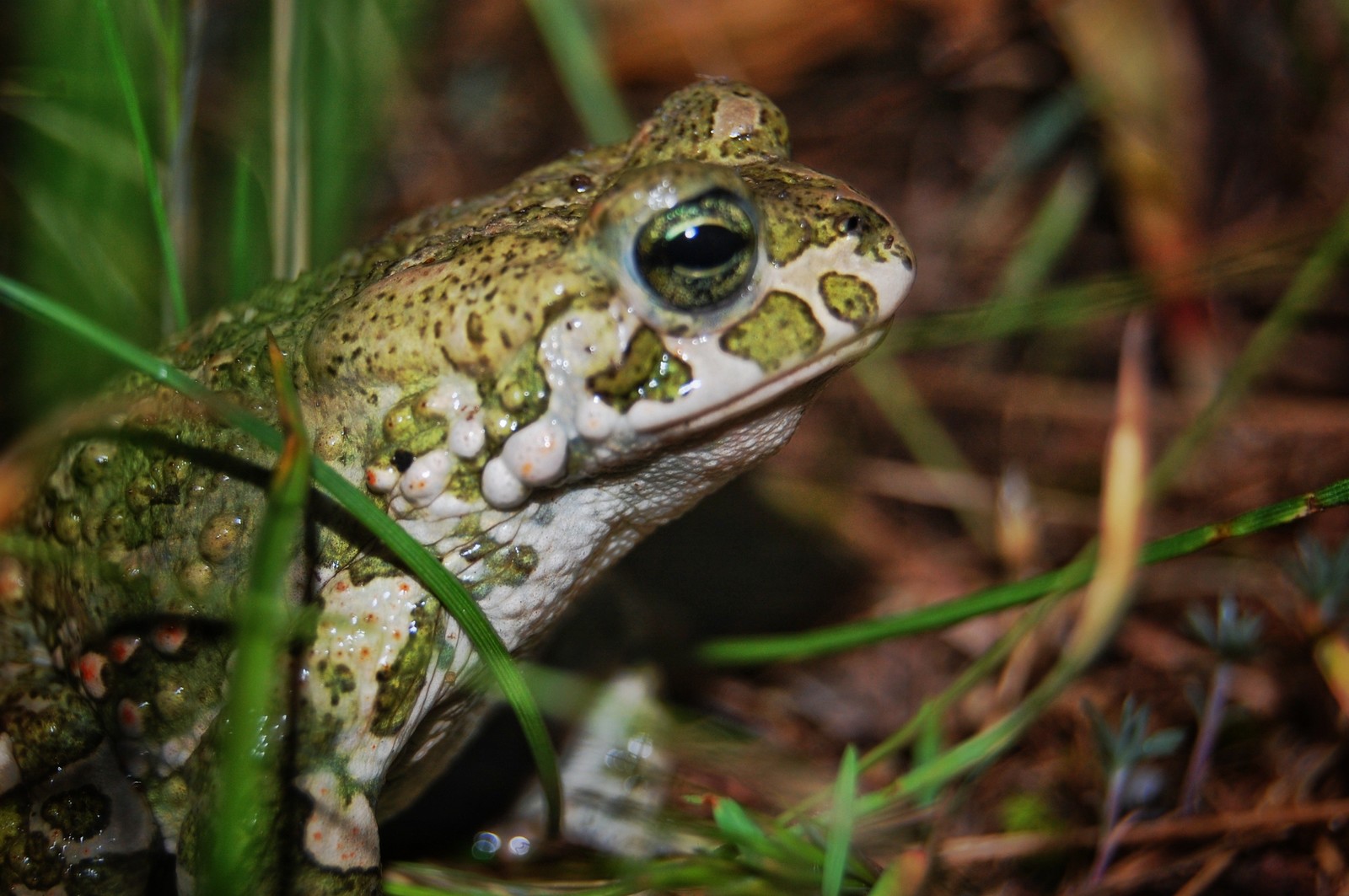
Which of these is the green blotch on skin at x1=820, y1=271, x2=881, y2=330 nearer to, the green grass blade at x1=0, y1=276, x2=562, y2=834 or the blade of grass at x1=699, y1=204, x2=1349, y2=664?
the blade of grass at x1=699, y1=204, x2=1349, y2=664

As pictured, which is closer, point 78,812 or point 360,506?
point 360,506

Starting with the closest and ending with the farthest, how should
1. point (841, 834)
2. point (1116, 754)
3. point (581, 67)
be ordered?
1. point (841, 834)
2. point (1116, 754)
3. point (581, 67)

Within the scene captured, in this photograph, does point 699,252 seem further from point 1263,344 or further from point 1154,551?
point 1263,344

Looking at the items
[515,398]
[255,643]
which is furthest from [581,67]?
[255,643]

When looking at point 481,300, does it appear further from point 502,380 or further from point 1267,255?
point 1267,255

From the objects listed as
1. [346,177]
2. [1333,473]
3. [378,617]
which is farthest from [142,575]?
[1333,473]

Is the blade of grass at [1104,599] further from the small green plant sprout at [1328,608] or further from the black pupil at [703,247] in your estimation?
the black pupil at [703,247]
